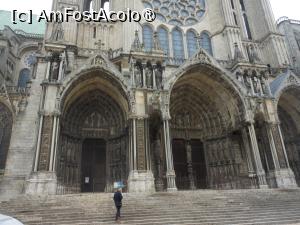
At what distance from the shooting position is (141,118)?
12602 mm

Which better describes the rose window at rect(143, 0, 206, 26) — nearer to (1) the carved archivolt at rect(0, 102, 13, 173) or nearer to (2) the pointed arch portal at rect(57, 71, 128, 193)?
(2) the pointed arch portal at rect(57, 71, 128, 193)

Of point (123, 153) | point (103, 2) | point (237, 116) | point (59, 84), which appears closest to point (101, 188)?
point (123, 153)

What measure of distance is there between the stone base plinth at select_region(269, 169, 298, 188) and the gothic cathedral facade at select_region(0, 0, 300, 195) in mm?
52

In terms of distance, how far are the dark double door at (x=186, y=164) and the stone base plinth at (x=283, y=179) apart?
12.8ft

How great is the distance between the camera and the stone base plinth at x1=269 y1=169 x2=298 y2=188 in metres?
12.8

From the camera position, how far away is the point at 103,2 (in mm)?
20828

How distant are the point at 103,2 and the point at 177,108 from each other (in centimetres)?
1146

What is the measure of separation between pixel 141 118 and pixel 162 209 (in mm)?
5267

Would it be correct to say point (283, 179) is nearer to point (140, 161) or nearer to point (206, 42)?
point (140, 161)

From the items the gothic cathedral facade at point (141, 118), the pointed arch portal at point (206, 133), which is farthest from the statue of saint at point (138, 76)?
the pointed arch portal at point (206, 133)

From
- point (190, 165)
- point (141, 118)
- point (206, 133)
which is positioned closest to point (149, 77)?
point (141, 118)

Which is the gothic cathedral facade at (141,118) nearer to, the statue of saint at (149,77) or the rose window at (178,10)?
the statue of saint at (149,77)

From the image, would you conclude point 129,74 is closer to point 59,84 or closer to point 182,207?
point 59,84

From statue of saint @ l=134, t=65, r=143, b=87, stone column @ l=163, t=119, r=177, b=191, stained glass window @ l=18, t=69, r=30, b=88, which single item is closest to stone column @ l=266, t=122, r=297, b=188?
stone column @ l=163, t=119, r=177, b=191
